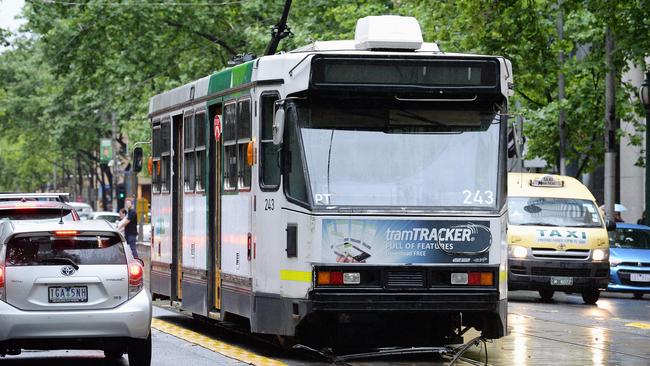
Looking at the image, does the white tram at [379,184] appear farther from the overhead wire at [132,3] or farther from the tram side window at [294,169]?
the overhead wire at [132,3]

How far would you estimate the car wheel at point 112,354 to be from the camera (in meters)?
15.5

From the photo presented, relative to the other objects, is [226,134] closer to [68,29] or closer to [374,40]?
[374,40]

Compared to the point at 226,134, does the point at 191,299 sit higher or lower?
lower

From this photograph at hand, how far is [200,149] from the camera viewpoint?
18.2 meters

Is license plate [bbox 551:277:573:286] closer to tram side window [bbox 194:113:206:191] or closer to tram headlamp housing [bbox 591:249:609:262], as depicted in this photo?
tram headlamp housing [bbox 591:249:609:262]

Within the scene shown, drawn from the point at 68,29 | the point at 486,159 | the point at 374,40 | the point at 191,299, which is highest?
the point at 68,29

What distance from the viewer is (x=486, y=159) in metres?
14.7

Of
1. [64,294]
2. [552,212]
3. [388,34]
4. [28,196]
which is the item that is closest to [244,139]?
[388,34]

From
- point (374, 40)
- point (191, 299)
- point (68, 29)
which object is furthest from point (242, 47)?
point (374, 40)

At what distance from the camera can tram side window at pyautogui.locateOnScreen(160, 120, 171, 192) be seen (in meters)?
20.3

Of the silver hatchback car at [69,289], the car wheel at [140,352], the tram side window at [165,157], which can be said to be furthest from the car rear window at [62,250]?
the tram side window at [165,157]

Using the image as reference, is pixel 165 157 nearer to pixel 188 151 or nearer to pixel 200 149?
pixel 188 151

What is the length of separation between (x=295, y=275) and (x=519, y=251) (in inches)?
454

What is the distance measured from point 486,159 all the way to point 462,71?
2.93 feet
